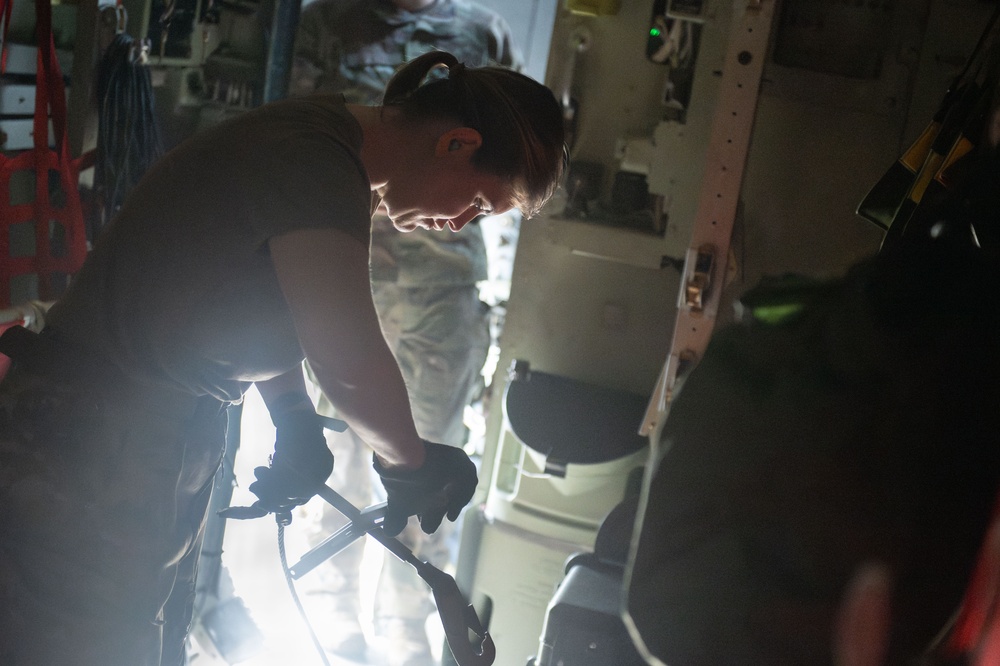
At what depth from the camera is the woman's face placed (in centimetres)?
127

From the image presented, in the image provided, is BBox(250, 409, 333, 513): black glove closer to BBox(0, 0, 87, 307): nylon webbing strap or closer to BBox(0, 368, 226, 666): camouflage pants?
BBox(0, 368, 226, 666): camouflage pants

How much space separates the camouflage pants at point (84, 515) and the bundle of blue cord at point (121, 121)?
43.1 inches

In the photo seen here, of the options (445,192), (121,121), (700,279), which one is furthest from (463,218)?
(121,121)

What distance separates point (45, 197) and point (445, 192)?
3.89ft

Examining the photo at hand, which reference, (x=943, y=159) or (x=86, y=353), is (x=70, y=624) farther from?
(x=943, y=159)

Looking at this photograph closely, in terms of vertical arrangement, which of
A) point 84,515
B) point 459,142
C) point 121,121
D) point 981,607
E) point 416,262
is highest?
point 459,142

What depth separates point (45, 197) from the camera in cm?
205

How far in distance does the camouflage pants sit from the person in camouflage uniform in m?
1.26

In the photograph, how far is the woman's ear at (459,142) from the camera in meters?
1.22

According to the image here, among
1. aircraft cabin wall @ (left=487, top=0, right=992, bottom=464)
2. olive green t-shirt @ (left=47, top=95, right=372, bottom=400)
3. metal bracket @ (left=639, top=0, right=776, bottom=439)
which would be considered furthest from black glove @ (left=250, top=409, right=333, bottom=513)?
aircraft cabin wall @ (left=487, top=0, right=992, bottom=464)

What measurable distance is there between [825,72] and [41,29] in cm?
162

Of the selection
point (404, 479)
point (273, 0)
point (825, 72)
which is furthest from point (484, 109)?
point (273, 0)

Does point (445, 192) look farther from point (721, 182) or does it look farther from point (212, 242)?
point (721, 182)

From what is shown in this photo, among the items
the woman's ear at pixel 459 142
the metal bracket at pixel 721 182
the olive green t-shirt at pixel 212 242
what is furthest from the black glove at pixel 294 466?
the metal bracket at pixel 721 182
